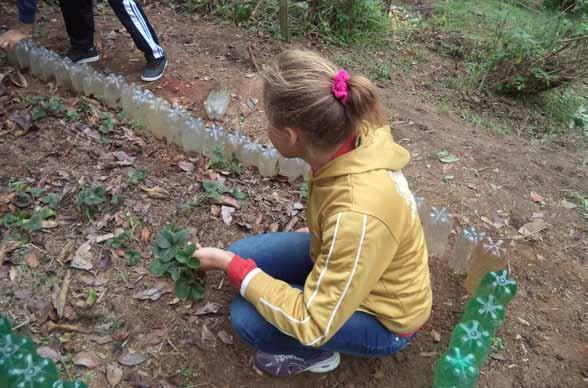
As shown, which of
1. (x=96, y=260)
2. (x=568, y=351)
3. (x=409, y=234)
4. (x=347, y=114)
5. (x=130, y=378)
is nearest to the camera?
(x=347, y=114)

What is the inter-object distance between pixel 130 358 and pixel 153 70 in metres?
2.30

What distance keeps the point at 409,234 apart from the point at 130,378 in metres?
1.18

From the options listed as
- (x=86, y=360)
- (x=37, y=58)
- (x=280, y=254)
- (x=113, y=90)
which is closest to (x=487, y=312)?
(x=280, y=254)

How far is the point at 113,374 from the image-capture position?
1865 millimetres

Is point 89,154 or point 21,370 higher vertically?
point 21,370

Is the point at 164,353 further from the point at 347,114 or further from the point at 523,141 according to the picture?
the point at 523,141

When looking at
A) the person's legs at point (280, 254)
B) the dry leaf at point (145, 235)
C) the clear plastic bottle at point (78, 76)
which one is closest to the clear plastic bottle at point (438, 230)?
the person's legs at point (280, 254)

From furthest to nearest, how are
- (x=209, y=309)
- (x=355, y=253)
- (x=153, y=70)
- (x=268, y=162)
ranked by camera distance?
(x=153, y=70), (x=268, y=162), (x=209, y=309), (x=355, y=253)

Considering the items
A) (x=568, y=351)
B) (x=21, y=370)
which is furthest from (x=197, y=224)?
(x=568, y=351)

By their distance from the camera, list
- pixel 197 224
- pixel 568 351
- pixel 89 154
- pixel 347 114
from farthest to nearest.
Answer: pixel 89 154, pixel 197 224, pixel 568 351, pixel 347 114

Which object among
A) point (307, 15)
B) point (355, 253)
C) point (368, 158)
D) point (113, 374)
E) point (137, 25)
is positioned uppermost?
point (368, 158)

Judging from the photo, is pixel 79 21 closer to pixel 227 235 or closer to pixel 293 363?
pixel 227 235

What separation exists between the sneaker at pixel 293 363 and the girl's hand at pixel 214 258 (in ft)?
1.35

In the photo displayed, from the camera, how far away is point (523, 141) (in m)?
3.70
